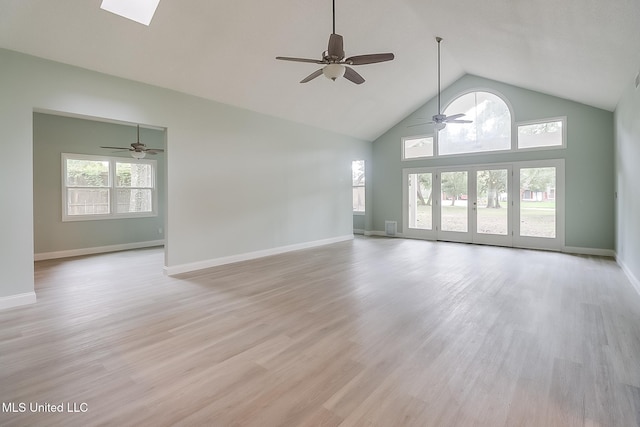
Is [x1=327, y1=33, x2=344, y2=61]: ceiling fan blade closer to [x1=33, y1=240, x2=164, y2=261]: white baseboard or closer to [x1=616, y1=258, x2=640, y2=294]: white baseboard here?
[x1=616, y1=258, x2=640, y2=294]: white baseboard

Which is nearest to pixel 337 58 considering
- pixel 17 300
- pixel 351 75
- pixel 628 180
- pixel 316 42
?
pixel 351 75

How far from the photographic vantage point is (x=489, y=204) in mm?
7797

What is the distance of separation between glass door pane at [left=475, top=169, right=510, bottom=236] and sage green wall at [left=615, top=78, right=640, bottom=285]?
6.64 feet

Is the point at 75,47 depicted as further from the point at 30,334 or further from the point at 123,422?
the point at 123,422

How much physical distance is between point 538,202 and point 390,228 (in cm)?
377

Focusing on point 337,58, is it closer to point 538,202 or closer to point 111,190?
point 538,202

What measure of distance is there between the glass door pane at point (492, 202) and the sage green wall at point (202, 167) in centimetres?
335

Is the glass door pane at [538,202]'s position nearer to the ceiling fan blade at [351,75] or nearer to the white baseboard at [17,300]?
the ceiling fan blade at [351,75]

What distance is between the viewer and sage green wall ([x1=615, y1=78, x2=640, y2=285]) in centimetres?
424

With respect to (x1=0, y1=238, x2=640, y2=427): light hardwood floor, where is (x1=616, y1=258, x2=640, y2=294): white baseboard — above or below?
above

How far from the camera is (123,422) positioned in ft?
5.71

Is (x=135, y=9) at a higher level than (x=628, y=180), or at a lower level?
higher

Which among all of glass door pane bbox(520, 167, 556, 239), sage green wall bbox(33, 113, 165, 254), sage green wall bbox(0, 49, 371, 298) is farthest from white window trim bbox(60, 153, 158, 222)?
glass door pane bbox(520, 167, 556, 239)

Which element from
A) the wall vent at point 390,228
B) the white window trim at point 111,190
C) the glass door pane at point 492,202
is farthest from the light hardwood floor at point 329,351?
the wall vent at point 390,228
